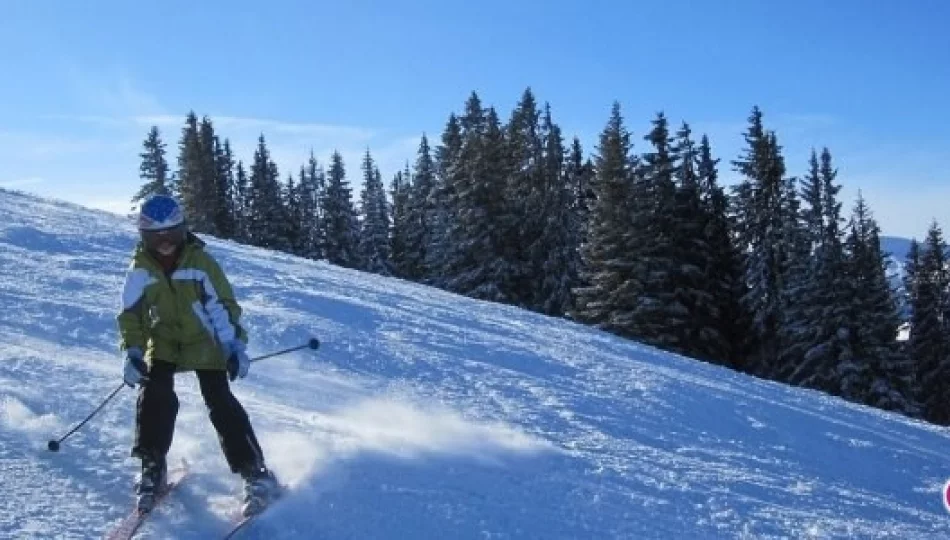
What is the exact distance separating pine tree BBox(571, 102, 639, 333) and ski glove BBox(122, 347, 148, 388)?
103ft

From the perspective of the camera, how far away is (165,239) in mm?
5172

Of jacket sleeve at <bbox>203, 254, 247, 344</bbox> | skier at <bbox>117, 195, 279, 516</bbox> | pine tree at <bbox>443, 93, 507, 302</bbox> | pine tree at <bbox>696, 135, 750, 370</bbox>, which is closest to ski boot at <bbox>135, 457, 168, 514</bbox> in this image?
skier at <bbox>117, 195, 279, 516</bbox>

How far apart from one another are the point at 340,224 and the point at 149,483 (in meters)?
61.7

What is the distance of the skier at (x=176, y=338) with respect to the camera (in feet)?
16.8

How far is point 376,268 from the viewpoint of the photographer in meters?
62.1

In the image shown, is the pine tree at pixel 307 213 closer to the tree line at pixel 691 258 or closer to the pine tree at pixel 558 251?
the tree line at pixel 691 258

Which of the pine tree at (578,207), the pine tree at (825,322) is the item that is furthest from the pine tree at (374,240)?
the pine tree at (825,322)

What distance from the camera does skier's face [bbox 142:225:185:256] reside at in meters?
5.15

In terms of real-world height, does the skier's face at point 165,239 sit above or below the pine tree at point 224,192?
below

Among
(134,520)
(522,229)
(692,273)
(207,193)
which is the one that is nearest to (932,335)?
(692,273)

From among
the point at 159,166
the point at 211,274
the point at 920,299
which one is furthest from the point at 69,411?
the point at 159,166

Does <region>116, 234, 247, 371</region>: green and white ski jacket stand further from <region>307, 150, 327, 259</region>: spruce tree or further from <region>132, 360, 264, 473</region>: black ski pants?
<region>307, 150, 327, 259</region>: spruce tree

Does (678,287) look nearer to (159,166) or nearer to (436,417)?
(436,417)

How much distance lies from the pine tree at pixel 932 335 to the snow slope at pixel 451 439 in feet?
129
